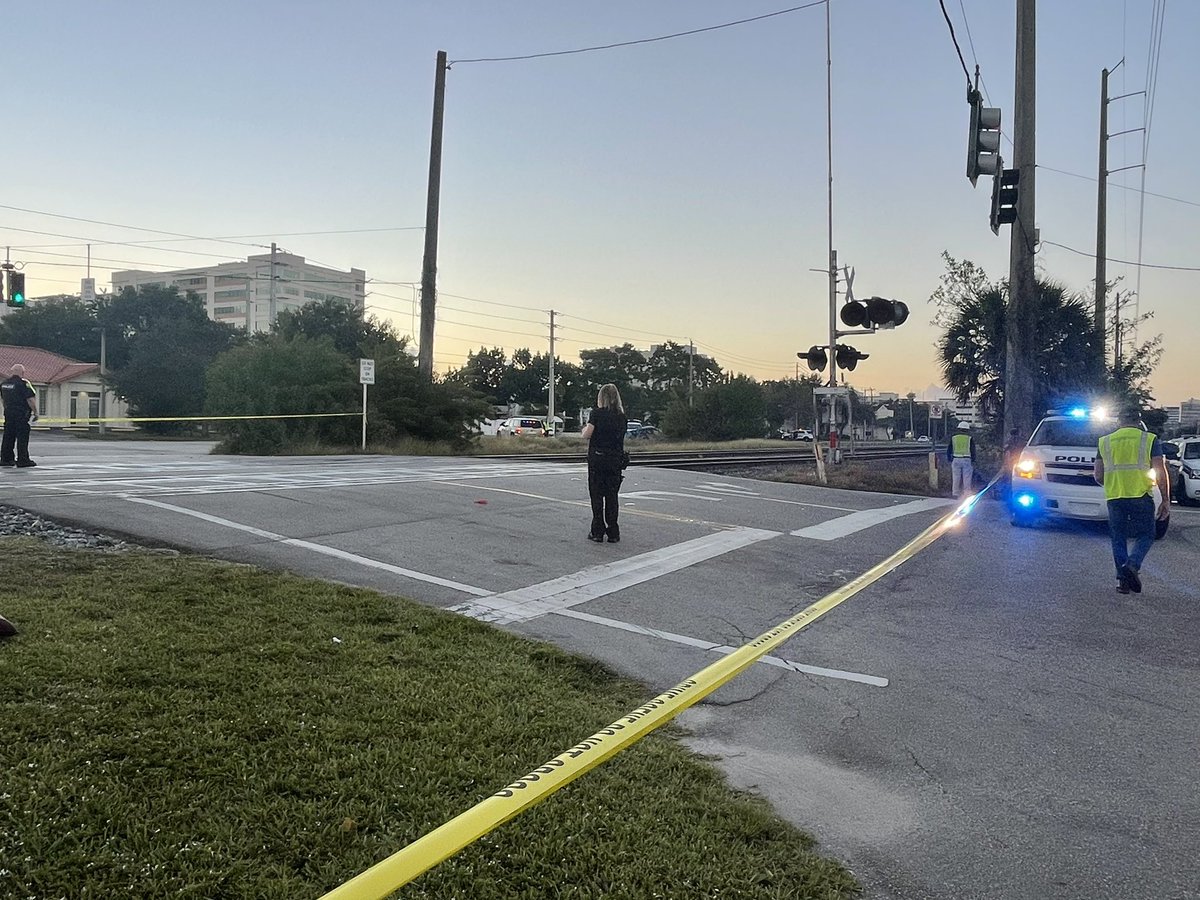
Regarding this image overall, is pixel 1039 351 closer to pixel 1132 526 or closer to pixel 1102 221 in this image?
pixel 1102 221

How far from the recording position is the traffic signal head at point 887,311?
53.9 feet

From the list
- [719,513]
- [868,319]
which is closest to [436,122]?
[868,319]

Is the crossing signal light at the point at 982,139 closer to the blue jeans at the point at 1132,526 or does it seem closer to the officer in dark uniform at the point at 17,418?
the blue jeans at the point at 1132,526

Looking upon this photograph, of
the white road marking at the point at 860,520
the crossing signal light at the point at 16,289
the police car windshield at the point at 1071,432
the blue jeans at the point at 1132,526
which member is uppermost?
the crossing signal light at the point at 16,289

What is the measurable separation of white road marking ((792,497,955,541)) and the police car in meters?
1.87

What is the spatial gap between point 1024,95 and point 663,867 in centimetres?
1713

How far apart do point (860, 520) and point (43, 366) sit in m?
63.2

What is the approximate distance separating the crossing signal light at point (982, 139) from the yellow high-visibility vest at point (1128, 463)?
5.41 meters

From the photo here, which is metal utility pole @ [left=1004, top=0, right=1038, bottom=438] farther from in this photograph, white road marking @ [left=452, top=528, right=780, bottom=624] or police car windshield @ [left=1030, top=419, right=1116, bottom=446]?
white road marking @ [left=452, top=528, right=780, bottom=624]

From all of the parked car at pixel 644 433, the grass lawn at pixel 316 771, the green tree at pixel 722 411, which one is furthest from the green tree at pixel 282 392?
the parked car at pixel 644 433

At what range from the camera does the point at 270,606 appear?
A: 576 centimetres

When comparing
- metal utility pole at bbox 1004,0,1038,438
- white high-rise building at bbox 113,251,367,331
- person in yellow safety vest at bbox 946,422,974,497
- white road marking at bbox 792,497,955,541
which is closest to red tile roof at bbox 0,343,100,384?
person in yellow safety vest at bbox 946,422,974,497

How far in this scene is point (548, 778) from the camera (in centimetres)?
317

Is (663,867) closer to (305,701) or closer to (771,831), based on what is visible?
(771,831)
